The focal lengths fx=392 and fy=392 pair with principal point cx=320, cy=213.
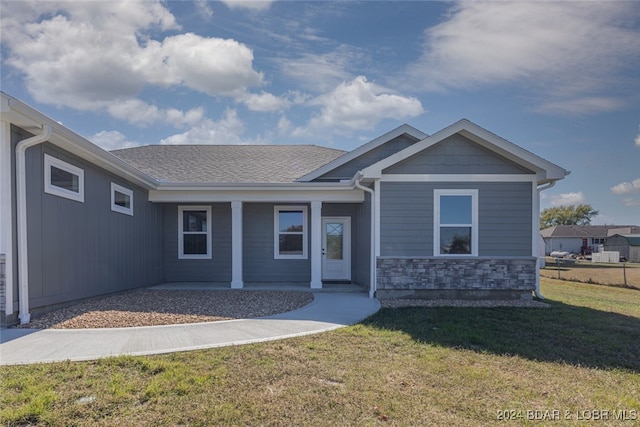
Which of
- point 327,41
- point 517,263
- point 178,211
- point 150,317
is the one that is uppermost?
point 327,41

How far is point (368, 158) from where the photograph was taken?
39.5 feet

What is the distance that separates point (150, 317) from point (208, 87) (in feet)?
31.5

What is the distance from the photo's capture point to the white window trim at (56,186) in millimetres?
6613

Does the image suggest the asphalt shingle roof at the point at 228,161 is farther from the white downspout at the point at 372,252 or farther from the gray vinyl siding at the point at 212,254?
the white downspout at the point at 372,252

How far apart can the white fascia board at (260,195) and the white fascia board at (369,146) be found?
0.85 metres

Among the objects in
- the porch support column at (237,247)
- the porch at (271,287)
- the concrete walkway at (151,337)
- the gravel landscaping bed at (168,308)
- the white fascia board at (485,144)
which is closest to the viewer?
the concrete walkway at (151,337)

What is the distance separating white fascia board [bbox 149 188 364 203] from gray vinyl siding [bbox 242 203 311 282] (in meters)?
1.06

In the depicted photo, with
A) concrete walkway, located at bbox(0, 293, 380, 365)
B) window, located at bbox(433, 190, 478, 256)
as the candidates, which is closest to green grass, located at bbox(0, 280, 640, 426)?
concrete walkway, located at bbox(0, 293, 380, 365)

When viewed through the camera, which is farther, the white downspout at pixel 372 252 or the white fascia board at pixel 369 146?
the white fascia board at pixel 369 146

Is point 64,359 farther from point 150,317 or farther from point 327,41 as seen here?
point 327,41

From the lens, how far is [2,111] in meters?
5.28

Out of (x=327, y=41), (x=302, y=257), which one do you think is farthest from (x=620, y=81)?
(x=302, y=257)

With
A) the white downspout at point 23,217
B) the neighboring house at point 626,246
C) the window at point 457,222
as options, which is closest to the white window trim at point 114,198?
the white downspout at point 23,217

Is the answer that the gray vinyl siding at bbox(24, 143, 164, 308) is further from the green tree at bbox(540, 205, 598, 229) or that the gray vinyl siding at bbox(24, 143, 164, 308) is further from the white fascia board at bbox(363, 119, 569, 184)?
the green tree at bbox(540, 205, 598, 229)
